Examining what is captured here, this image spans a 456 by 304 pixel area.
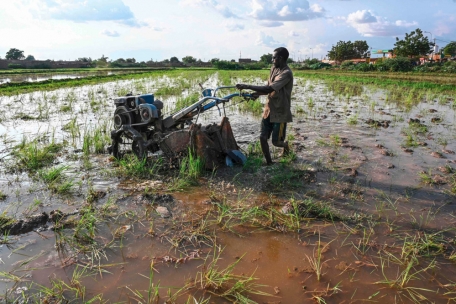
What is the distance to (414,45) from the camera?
117 feet

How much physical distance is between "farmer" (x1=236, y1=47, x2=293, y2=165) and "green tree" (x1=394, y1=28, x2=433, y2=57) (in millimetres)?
39332

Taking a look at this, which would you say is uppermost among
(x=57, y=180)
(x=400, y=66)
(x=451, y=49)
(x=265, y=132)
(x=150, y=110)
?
(x=451, y=49)

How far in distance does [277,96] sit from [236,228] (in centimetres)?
185

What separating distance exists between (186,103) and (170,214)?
5.66 metres

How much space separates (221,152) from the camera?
4102mm

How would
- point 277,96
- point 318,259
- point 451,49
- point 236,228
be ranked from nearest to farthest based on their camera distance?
point 318,259, point 236,228, point 277,96, point 451,49

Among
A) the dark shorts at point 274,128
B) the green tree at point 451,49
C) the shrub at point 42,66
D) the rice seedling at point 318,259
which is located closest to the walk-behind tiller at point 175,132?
the dark shorts at point 274,128

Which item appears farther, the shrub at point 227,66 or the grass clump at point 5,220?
the shrub at point 227,66

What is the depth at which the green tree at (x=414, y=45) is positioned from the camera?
116 feet

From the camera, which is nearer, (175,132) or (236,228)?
(236,228)

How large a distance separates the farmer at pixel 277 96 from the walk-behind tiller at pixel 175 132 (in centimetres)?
27

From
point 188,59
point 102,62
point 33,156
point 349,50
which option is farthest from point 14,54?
point 33,156

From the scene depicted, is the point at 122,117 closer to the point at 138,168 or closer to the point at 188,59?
the point at 138,168

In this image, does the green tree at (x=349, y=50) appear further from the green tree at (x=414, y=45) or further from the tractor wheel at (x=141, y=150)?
the tractor wheel at (x=141, y=150)
